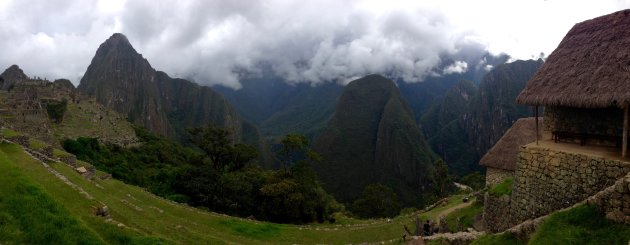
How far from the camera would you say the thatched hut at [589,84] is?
1001 cm

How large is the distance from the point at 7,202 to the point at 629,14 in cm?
1711

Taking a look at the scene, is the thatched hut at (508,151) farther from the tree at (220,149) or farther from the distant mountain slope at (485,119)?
the distant mountain slope at (485,119)

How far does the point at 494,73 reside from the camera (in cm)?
13562

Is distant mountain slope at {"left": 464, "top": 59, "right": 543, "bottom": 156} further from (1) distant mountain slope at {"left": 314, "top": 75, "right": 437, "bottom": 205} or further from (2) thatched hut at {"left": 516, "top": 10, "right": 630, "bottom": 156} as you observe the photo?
(2) thatched hut at {"left": 516, "top": 10, "right": 630, "bottom": 156}

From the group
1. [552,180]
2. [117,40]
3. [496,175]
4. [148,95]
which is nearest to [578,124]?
[552,180]

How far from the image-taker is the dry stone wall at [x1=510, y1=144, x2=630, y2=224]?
9.32 metres

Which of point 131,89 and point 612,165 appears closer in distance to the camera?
point 612,165

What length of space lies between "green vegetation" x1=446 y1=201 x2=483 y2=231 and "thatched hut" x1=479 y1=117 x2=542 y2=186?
12.7 ft

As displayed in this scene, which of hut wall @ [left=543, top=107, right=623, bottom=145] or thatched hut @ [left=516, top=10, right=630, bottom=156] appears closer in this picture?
thatched hut @ [left=516, top=10, right=630, bottom=156]

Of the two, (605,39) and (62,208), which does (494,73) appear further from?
(62,208)

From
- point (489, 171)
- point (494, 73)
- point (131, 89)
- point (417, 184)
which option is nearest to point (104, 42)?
point (131, 89)

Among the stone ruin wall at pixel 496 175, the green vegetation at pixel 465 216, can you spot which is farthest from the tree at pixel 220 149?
the stone ruin wall at pixel 496 175

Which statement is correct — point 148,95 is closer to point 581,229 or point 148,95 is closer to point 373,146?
point 373,146

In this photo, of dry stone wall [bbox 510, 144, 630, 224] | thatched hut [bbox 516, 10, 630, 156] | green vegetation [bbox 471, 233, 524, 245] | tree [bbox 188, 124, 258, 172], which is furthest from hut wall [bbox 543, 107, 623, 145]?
tree [bbox 188, 124, 258, 172]
